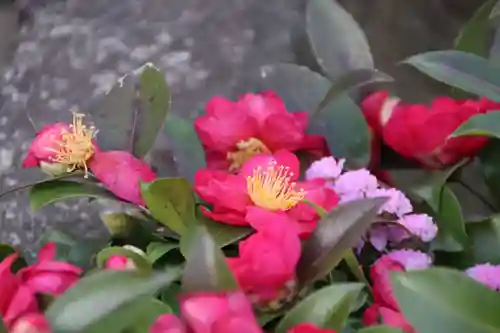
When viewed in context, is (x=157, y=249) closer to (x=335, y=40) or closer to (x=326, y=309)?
(x=326, y=309)

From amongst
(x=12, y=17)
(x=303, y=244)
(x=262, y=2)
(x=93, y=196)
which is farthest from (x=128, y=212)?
(x=12, y=17)

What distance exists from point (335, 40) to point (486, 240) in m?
0.20

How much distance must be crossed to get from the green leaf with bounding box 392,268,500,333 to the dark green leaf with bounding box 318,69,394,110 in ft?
0.61

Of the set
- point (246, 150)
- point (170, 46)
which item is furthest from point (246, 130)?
point (170, 46)

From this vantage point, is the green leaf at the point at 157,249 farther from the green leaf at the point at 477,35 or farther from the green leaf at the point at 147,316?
the green leaf at the point at 477,35

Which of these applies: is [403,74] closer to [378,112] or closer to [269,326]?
[378,112]

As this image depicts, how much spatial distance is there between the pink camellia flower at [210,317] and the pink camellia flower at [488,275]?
0.16m

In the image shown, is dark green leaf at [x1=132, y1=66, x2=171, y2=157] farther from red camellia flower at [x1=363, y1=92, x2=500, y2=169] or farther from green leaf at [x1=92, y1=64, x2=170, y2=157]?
red camellia flower at [x1=363, y1=92, x2=500, y2=169]

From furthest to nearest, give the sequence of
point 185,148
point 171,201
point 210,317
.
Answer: point 185,148 < point 171,201 < point 210,317

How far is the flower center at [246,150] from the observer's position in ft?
1.73

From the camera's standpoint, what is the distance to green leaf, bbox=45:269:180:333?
0.36 meters

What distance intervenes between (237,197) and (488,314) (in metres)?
0.16

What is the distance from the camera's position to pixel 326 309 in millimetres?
375

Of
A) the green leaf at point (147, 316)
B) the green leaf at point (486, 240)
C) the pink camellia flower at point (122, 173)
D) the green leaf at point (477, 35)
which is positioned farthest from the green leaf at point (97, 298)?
the green leaf at point (477, 35)
